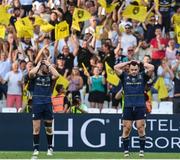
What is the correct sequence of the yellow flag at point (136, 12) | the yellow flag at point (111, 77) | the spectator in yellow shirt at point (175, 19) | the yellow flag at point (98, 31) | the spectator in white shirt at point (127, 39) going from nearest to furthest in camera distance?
the yellow flag at point (111, 77) → the yellow flag at point (136, 12) → the spectator in white shirt at point (127, 39) → the yellow flag at point (98, 31) → the spectator in yellow shirt at point (175, 19)

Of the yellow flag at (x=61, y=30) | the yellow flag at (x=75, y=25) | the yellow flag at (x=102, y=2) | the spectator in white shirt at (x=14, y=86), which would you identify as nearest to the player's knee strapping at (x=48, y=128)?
the spectator in white shirt at (x=14, y=86)

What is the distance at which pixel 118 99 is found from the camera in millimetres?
20109

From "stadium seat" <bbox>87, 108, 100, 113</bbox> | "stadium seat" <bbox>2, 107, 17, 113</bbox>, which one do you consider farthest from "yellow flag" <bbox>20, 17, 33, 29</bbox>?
"stadium seat" <bbox>87, 108, 100, 113</bbox>

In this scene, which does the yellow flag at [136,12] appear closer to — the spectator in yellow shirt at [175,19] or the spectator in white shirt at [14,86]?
the spectator in yellow shirt at [175,19]

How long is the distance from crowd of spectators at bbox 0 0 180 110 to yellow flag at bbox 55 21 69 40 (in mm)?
402

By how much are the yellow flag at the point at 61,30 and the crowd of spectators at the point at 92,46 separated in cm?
40

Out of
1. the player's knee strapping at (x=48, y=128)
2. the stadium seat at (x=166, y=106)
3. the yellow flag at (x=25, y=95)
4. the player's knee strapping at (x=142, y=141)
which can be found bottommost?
the player's knee strapping at (x=142, y=141)

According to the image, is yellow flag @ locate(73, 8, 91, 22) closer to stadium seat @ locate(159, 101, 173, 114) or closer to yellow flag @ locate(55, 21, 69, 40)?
yellow flag @ locate(55, 21, 69, 40)

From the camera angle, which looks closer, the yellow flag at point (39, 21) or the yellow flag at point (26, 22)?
the yellow flag at point (26, 22)

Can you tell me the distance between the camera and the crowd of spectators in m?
20.5

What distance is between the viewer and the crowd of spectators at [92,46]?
20.5 metres

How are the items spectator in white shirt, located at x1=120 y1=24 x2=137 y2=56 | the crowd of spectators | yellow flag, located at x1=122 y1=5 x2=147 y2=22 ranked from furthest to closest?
spectator in white shirt, located at x1=120 y1=24 x2=137 y2=56 → yellow flag, located at x1=122 y1=5 x2=147 y2=22 → the crowd of spectators

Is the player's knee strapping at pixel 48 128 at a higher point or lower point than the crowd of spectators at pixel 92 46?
lower

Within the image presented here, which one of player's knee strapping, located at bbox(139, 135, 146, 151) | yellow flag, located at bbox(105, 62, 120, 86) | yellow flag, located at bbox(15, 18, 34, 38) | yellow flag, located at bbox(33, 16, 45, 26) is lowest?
player's knee strapping, located at bbox(139, 135, 146, 151)
